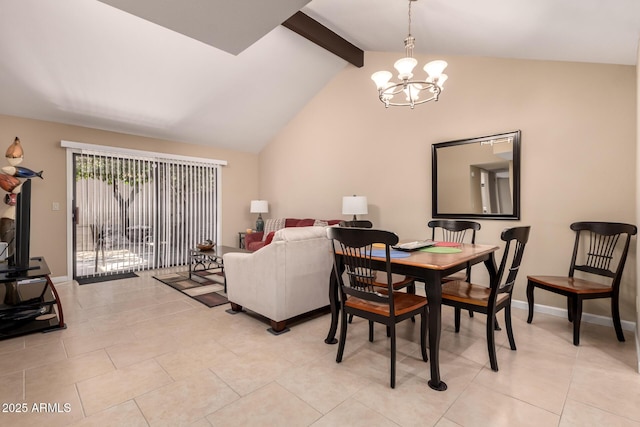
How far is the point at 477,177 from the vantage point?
3.67 m

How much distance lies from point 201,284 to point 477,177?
155 inches

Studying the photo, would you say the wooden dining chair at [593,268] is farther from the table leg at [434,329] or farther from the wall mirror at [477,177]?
the table leg at [434,329]

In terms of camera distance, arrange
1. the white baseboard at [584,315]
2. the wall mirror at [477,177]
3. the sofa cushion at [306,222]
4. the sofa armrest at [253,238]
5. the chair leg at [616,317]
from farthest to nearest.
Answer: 1. the sofa armrest at [253,238]
2. the sofa cushion at [306,222]
3. the wall mirror at [477,177]
4. the white baseboard at [584,315]
5. the chair leg at [616,317]

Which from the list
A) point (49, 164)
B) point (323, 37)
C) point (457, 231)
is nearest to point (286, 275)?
point (457, 231)

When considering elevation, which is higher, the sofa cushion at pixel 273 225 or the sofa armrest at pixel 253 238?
the sofa cushion at pixel 273 225

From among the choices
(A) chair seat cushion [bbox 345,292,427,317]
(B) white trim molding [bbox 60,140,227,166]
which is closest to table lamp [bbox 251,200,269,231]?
(B) white trim molding [bbox 60,140,227,166]

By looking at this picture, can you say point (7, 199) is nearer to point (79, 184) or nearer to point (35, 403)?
point (79, 184)

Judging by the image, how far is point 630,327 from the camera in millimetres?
2762

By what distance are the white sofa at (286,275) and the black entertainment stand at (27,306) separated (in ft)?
5.59

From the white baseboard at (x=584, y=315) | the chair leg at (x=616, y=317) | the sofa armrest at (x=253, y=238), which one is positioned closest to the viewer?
the chair leg at (x=616, y=317)

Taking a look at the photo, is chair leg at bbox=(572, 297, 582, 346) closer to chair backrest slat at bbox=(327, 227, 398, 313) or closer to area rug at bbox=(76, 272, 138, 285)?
chair backrest slat at bbox=(327, 227, 398, 313)

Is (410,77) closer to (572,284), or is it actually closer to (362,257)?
(362,257)

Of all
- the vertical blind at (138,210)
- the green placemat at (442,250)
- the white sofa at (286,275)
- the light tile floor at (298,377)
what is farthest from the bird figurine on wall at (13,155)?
the green placemat at (442,250)

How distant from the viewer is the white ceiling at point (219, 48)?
1959 mm
